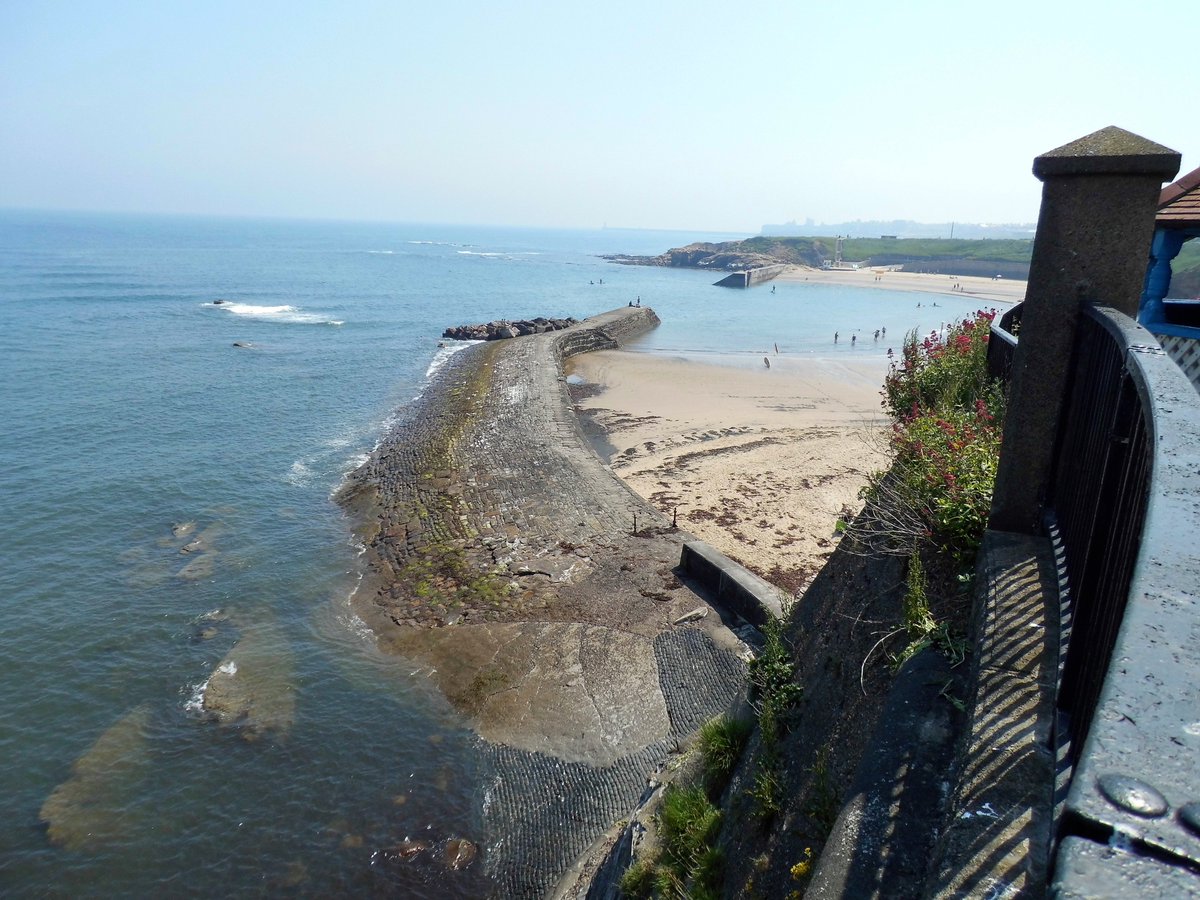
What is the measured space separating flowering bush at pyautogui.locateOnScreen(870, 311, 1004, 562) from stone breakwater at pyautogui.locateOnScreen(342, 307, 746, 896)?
15.8 feet

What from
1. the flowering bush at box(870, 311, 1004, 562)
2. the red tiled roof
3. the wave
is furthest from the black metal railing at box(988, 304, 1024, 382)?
the wave

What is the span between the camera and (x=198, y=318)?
55469 millimetres

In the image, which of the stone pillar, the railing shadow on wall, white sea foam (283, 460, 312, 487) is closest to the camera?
the railing shadow on wall

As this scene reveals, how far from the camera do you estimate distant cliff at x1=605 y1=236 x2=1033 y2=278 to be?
117125 mm

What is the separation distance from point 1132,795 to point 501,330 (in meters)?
50.2

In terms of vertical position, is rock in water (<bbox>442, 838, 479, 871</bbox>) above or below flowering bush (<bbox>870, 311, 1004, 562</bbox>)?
below

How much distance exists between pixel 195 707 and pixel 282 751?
6.98ft

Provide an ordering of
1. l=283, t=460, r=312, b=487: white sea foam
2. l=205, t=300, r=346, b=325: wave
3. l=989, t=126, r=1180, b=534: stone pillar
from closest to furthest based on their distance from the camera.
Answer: l=989, t=126, r=1180, b=534: stone pillar < l=283, t=460, r=312, b=487: white sea foam < l=205, t=300, r=346, b=325: wave

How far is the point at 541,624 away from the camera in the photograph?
46.5ft

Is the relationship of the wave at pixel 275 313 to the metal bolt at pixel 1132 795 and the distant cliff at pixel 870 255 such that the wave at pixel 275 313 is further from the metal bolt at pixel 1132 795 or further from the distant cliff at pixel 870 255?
the distant cliff at pixel 870 255

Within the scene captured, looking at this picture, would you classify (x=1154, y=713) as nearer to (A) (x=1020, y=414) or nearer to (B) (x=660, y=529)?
(A) (x=1020, y=414)

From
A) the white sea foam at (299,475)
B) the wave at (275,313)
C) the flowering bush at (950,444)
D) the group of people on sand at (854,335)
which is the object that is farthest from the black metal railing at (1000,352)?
the wave at (275,313)

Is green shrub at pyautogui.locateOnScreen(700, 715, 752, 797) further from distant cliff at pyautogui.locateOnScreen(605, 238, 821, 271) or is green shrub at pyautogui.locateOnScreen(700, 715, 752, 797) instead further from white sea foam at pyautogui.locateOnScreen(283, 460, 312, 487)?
distant cliff at pyautogui.locateOnScreen(605, 238, 821, 271)

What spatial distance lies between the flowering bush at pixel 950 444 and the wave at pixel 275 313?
53.9 m
